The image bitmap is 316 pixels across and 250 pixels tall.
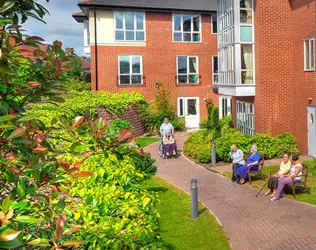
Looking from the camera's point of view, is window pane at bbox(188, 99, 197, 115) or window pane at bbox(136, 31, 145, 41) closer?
window pane at bbox(136, 31, 145, 41)

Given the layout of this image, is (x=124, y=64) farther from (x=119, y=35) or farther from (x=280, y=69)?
(x=280, y=69)

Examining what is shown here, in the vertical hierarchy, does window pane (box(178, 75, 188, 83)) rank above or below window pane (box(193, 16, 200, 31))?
below

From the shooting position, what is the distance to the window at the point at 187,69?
28.9m

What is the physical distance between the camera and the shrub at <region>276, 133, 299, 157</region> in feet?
53.6

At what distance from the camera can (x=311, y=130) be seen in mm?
16031

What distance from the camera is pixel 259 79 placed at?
1720cm

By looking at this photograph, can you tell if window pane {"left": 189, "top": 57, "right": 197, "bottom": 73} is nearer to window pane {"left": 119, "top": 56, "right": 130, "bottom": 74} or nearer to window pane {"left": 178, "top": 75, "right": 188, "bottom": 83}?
window pane {"left": 178, "top": 75, "right": 188, "bottom": 83}

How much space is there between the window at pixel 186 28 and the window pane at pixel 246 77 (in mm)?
11850

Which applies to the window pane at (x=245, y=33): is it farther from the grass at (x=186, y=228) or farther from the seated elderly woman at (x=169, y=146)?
the grass at (x=186, y=228)

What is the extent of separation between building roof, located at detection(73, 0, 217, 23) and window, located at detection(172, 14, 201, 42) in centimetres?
65

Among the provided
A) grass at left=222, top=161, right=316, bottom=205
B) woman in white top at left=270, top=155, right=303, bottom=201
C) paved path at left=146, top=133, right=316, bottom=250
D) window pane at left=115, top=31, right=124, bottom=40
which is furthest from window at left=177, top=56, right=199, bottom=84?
woman in white top at left=270, top=155, right=303, bottom=201

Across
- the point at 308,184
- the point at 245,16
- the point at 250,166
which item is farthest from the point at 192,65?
the point at 308,184

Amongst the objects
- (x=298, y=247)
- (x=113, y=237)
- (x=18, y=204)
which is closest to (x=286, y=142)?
(x=298, y=247)

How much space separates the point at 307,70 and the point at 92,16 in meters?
16.2
